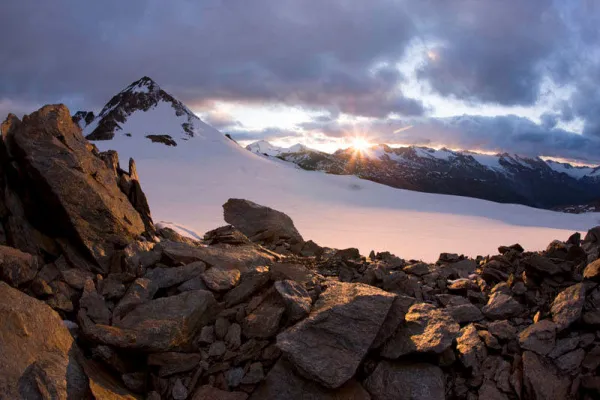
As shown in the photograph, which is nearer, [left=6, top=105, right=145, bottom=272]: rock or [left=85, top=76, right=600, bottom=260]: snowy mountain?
[left=6, top=105, right=145, bottom=272]: rock

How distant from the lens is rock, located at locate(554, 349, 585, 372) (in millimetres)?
6223

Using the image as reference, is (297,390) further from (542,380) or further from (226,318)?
(542,380)

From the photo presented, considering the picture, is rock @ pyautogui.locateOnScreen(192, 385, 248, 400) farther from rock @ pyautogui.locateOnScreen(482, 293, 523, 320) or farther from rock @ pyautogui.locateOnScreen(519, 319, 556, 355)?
rock @ pyautogui.locateOnScreen(482, 293, 523, 320)

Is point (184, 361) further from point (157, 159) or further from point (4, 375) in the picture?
point (157, 159)

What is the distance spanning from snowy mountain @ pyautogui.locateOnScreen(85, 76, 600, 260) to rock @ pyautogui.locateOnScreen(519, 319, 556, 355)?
38.4 ft

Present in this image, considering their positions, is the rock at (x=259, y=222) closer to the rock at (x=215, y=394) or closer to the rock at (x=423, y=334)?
the rock at (x=423, y=334)

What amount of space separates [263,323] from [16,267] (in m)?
3.87

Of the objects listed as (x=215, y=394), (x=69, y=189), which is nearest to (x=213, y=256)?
(x=69, y=189)

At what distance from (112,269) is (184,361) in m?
2.70

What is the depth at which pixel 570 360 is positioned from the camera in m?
6.27

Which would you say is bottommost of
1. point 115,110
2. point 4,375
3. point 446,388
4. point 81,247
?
point 446,388

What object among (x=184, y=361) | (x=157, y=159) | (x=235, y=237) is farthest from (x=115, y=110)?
(x=184, y=361)

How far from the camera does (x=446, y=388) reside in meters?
6.20

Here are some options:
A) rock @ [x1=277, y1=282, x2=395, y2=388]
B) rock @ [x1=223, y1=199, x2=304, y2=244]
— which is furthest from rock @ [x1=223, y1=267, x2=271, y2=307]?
rock @ [x1=223, y1=199, x2=304, y2=244]
